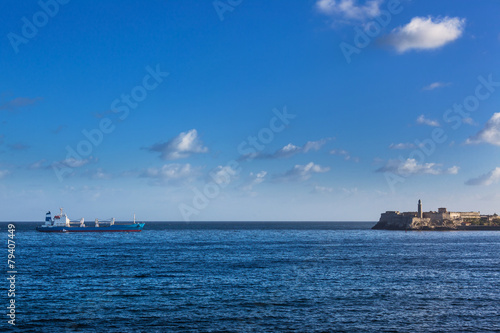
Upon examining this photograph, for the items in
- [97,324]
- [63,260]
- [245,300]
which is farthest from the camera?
[63,260]

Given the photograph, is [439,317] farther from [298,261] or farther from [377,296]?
[298,261]

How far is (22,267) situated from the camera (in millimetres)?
70312

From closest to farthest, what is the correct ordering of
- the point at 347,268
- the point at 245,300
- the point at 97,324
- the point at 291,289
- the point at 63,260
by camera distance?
the point at 97,324
the point at 245,300
the point at 291,289
the point at 347,268
the point at 63,260

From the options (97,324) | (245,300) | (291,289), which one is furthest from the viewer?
(291,289)

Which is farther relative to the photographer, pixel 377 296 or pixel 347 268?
pixel 347 268

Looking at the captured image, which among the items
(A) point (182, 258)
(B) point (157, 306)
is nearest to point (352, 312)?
(B) point (157, 306)

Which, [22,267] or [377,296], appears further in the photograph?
[22,267]

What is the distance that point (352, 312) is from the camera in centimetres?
4091

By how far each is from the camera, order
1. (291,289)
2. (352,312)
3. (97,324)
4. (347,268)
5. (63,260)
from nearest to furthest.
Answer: (97,324), (352,312), (291,289), (347,268), (63,260)

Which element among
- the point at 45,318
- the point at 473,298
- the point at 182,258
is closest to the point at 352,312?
the point at 473,298

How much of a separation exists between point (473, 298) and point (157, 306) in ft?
109

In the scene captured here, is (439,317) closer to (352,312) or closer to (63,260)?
(352,312)

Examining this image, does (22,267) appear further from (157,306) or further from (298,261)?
(298,261)

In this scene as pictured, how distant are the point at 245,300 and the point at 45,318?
18821 mm
